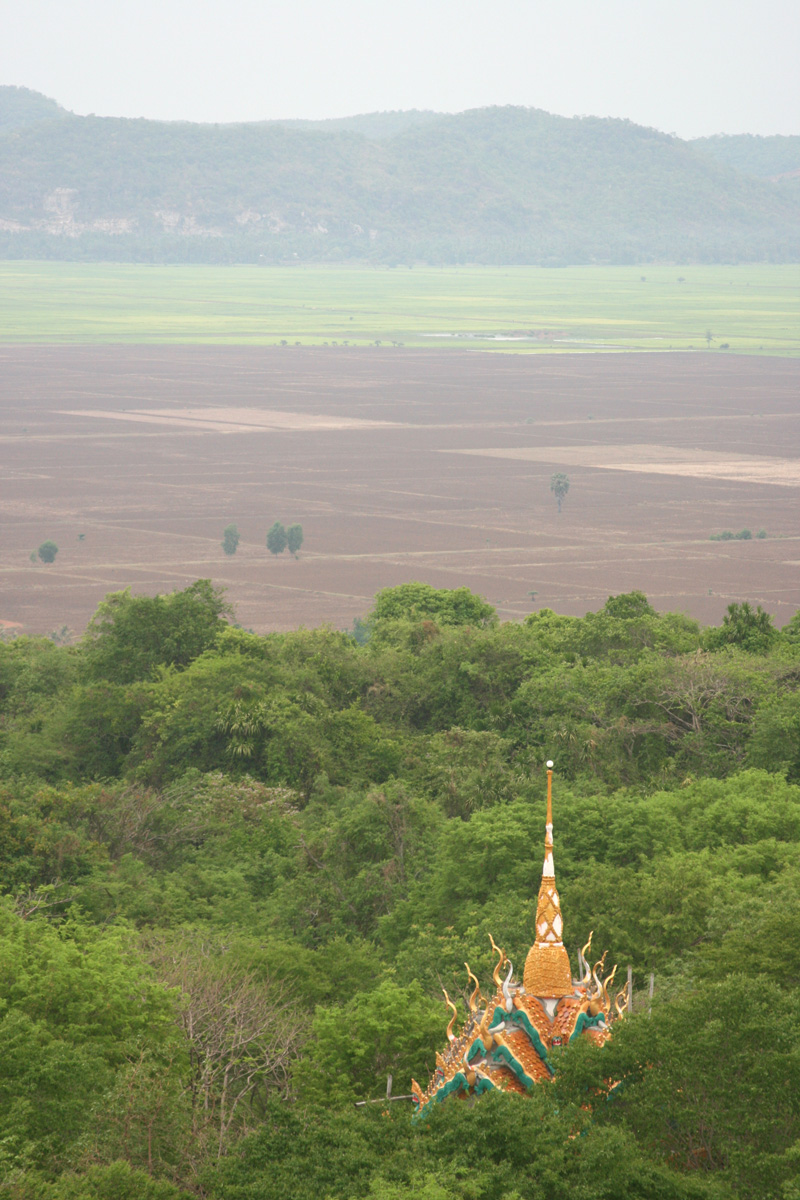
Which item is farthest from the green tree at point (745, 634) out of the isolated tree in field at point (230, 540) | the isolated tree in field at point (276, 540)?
the isolated tree in field at point (276, 540)

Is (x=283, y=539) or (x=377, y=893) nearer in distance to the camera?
(x=377, y=893)

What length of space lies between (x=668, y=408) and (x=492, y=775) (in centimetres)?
14789

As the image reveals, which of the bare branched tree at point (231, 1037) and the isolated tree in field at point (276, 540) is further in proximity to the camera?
the isolated tree in field at point (276, 540)

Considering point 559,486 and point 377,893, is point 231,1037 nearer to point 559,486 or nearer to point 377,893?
point 377,893

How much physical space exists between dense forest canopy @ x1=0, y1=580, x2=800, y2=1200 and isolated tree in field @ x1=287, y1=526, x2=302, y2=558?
4916 centimetres

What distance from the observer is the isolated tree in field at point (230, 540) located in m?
108

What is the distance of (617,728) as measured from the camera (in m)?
41.8

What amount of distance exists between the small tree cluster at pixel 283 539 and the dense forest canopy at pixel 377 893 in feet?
159

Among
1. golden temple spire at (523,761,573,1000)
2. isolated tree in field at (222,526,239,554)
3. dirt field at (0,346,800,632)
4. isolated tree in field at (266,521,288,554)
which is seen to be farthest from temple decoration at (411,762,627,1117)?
isolated tree in field at (266,521,288,554)

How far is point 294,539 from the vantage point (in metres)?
Answer: 110

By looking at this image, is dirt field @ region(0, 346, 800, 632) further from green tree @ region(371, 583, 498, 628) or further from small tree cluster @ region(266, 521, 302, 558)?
green tree @ region(371, 583, 498, 628)

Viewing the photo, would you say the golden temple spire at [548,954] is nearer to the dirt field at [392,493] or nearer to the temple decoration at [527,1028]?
the temple decoration at [527,1028]

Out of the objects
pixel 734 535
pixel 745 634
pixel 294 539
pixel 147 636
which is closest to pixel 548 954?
pixel 745 634

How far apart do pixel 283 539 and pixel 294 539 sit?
2.51 feet
